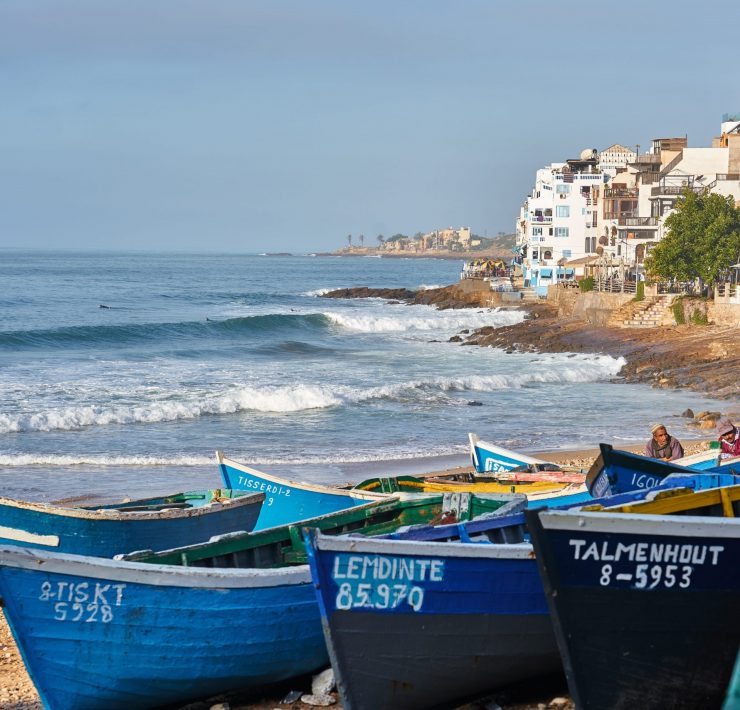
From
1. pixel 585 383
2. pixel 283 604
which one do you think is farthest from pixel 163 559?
pixel 585 383

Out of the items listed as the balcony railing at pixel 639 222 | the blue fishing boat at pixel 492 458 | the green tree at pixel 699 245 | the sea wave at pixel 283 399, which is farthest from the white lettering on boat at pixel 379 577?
the balcony railing at pixel 639 222

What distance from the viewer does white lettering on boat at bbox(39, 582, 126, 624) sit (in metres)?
8.46

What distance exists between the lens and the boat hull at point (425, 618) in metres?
Result: 8.14

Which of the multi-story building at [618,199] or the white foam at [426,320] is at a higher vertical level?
the multi-story building at [618,199]

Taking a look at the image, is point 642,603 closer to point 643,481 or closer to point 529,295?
point 643,481

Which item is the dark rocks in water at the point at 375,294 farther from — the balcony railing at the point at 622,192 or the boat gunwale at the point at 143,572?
the boat gunwale at the point at 143,572

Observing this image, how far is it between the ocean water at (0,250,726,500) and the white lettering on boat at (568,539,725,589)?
13747 millimetres

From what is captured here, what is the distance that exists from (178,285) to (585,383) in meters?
81.0

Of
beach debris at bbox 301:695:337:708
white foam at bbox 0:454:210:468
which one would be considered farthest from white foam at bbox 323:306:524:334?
beach debris at bbox 301:695:337:708

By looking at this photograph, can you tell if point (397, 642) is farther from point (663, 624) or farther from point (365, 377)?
point (365, 377)

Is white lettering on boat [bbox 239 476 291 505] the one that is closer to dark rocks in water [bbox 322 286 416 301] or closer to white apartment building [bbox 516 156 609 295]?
white apartment building [bbox 516 156 609 295]

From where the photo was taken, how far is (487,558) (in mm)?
8250

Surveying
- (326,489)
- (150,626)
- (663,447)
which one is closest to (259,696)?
(150,626)

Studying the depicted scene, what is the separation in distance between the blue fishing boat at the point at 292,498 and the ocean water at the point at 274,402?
7.00 metres
